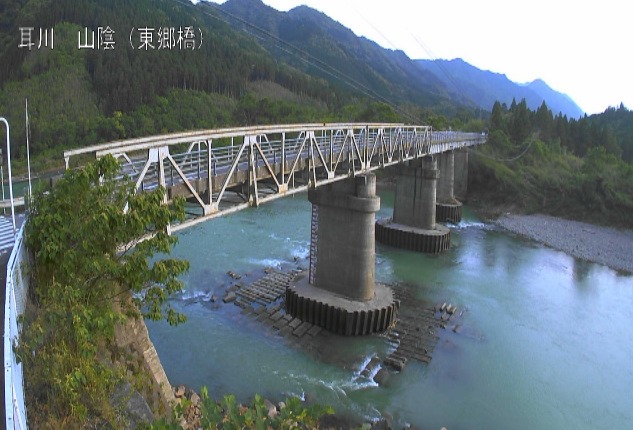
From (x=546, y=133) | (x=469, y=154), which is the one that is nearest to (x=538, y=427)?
(x=469, y=154)

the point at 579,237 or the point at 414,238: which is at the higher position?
the point at 414,238

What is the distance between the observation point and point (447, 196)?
152ft

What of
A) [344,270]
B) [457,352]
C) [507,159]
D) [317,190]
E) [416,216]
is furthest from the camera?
[507,159]

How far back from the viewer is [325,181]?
18.9 m

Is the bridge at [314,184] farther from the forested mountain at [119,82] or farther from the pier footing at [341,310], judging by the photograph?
the forested mountain at [119,82]

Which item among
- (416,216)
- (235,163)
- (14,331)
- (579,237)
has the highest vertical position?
(235,163)

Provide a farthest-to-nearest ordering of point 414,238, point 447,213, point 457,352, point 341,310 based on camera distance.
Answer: point 447,213, point 414,238, point 341,310, point 457,352

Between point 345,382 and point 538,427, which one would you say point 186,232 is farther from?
point 538,427

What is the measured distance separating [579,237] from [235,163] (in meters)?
38.2

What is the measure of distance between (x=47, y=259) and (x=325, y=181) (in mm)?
12176

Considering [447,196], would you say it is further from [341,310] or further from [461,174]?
[341,310]

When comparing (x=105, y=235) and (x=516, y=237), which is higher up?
(x=105, y=235)

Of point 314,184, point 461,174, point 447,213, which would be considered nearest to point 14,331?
point 314,184

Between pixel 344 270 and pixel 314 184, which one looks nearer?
pixel 314 184
